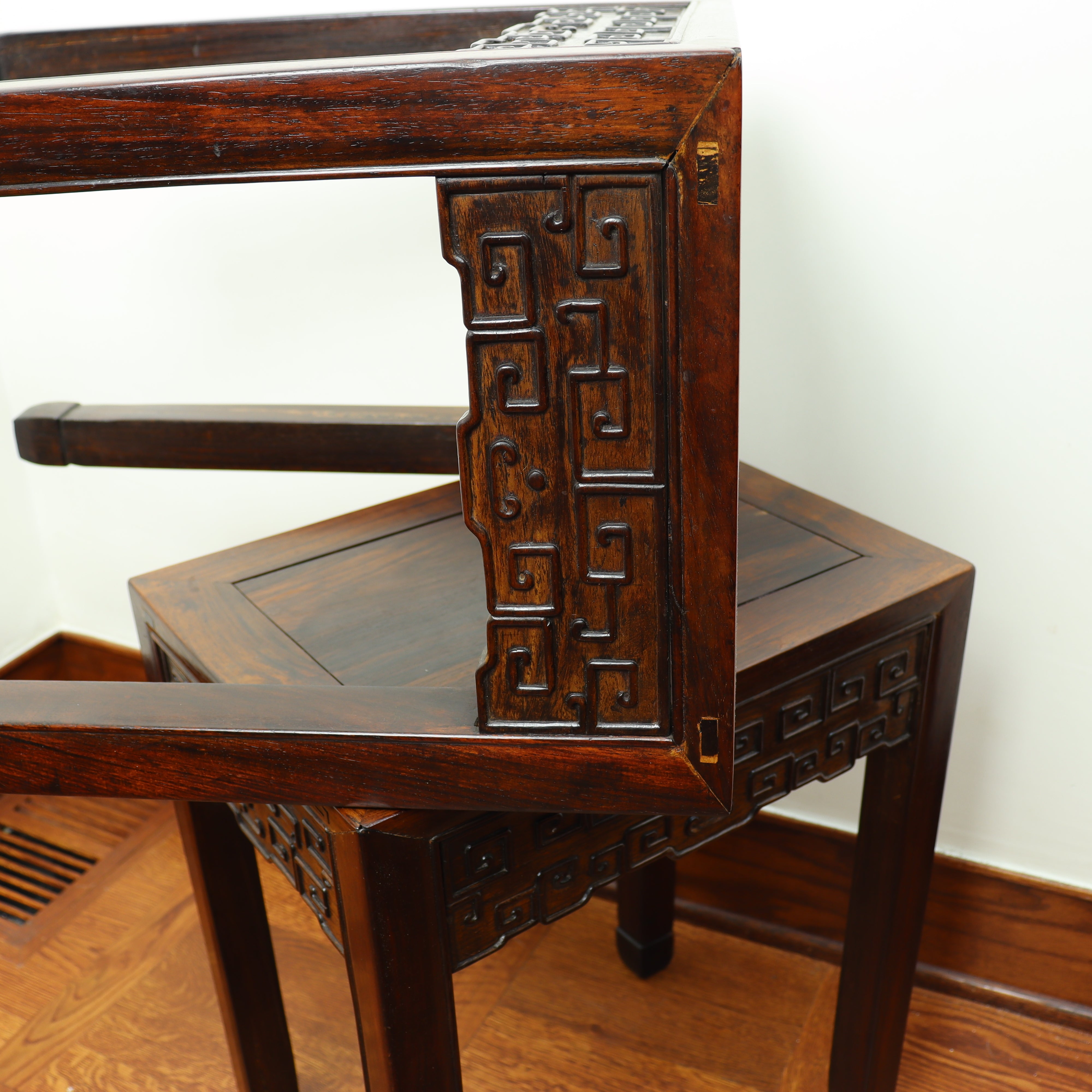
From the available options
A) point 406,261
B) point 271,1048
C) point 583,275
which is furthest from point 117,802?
point 583,275

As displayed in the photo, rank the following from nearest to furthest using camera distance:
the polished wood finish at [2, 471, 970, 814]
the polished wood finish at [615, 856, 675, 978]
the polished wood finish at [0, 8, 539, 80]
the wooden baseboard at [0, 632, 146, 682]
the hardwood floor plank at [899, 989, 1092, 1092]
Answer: the polished wood finish at [2, 471, 970, 814], the polished wood finish at [0, 8, 539, 80], the hardwood floor plank at [899, 989, 1092, 1092], the polished wood finish at [615, 856, 675, 978], the wooden baseboard at [0, 632, 146, 682]

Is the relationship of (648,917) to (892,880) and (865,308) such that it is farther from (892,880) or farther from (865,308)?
(865,308)

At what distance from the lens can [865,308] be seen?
91 centimetres

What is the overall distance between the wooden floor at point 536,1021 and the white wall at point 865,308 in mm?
177

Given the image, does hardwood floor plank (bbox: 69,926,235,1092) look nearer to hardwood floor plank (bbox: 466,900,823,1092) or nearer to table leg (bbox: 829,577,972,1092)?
hardwood floor plank (bbox: 466,900,823,1092)

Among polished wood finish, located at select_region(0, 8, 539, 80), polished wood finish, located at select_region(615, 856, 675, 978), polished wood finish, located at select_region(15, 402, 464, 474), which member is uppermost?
polished wood finish, located at select_region(0, 8, 539, 80)

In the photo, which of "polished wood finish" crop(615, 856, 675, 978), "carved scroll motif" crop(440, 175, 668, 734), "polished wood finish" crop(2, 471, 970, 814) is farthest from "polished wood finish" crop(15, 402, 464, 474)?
"polished wood finish" crop(615, 856, 675, 978)

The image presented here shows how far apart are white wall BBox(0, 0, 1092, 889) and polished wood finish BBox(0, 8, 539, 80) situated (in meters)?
0.25

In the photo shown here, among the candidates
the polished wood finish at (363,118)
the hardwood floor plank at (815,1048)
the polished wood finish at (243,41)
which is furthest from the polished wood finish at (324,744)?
the hardwood floor plank at (815,1048)

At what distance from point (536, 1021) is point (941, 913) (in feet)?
1.36

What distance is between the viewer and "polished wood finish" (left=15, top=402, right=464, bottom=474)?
2.70 feet

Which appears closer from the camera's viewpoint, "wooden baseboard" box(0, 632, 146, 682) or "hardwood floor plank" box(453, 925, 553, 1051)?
"hardwood floor plank" box(453, 925, 553, 1051)

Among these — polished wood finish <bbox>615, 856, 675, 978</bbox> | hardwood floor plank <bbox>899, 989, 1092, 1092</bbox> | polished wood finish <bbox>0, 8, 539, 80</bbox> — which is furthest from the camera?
polished wood finish <bbox>615, 856, 675, 978</bbox>

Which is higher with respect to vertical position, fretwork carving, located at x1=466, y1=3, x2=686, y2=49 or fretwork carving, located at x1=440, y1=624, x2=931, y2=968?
fretwork carving, located at x1=466, y1=3, x2=686, y2=49
